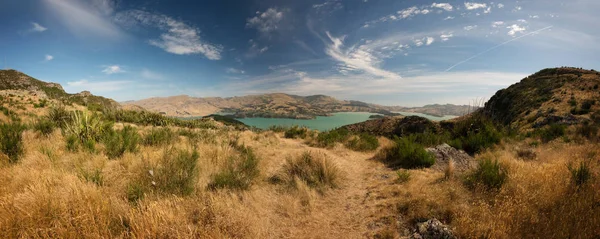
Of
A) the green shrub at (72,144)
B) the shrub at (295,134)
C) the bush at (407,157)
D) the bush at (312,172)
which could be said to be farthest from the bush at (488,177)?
the shrub at (295,134)

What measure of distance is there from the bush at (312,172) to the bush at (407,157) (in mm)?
2581

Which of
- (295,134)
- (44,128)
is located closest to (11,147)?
(44,128)

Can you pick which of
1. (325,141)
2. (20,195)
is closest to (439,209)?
(20,195)

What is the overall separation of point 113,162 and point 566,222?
817cm

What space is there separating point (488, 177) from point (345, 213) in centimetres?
293

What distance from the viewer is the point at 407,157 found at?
22.5ft

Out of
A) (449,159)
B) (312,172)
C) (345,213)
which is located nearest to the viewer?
(345,213)

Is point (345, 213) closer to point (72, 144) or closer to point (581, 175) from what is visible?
point (581, 175)

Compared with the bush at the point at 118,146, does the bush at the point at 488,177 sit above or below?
below

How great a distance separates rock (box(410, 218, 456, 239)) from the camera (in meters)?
2.82

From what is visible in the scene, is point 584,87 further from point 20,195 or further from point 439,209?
point 20,195

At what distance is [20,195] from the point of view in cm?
284

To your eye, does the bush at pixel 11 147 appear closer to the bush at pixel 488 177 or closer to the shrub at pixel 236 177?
the shrub at pixel 236 177

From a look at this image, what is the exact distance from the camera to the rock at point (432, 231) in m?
2.82
